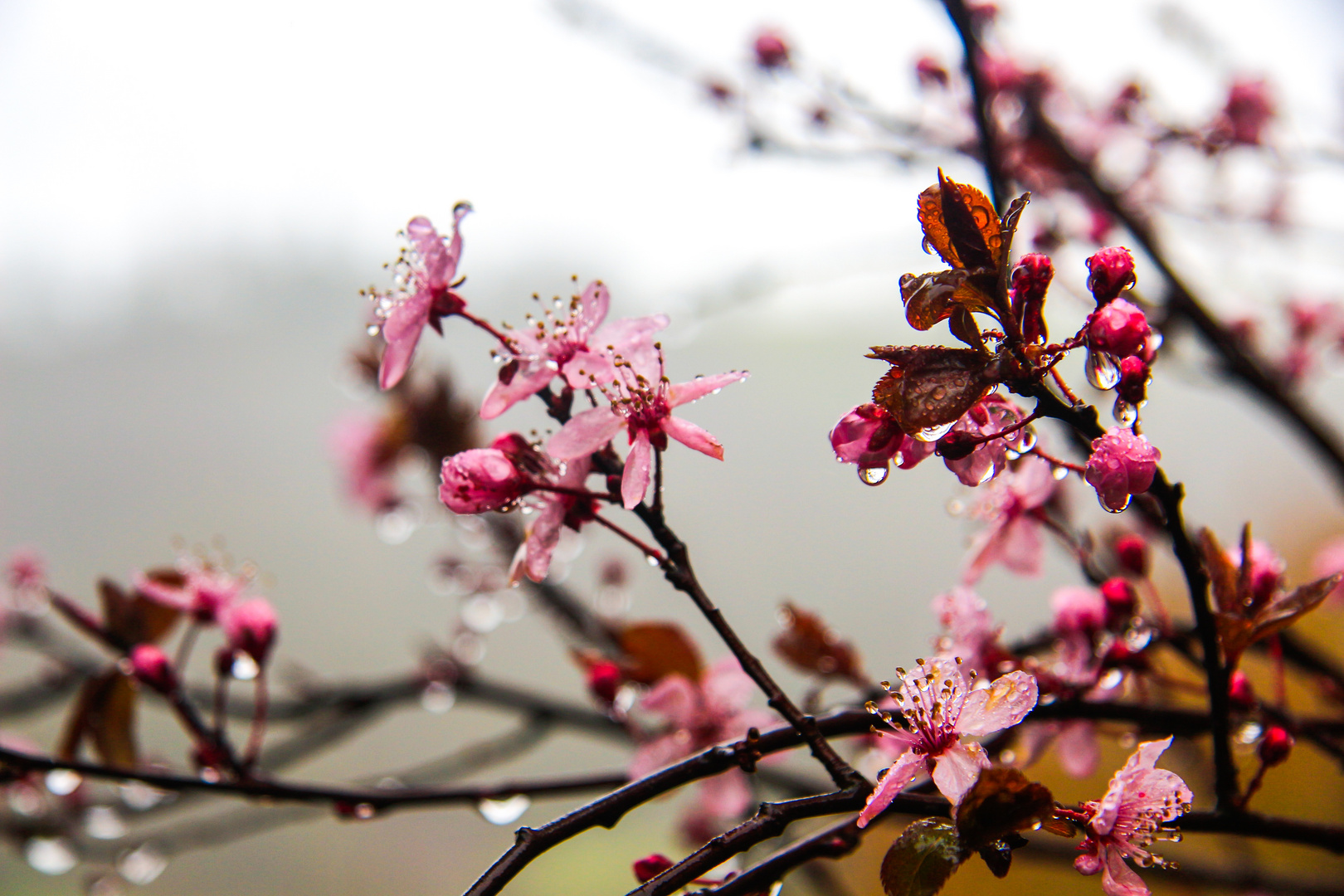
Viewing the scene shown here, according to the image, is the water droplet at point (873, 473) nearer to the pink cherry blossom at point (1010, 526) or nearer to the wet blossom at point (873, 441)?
the wet blossom at point (873, 441)

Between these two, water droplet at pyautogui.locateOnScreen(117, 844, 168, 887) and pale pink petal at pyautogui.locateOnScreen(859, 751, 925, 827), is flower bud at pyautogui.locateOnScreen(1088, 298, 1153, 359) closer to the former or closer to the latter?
pale pink petal at pyautogui.locateOnScreen(859, 751, 925, 827)

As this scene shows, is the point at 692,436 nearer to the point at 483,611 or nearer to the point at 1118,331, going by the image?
the point at 1118,331

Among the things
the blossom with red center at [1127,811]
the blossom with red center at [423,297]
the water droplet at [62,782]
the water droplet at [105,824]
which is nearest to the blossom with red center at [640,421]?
the blossom with red center at [423,297]

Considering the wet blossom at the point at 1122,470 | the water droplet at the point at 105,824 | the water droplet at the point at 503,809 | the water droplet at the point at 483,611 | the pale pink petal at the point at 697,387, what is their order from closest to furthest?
the wet blossom at the point at 1122,470
the pale pink petal at the point at 697,387
the water droplet at the point at 503,809
the water droplet at the point at 105,824
the water droplet at the point at 483,611

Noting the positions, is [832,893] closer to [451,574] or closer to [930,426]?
[451,574]

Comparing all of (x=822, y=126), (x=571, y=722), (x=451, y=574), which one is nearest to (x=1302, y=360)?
(x=822, y=126)

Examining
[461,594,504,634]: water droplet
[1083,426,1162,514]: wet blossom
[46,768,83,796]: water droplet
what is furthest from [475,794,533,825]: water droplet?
[461,594,504,634]: water droplet

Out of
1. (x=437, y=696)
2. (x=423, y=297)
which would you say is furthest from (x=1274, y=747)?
(x=437, y=696)

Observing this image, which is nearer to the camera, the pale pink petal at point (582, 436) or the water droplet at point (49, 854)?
the pale pink petal at point (582, 436)
